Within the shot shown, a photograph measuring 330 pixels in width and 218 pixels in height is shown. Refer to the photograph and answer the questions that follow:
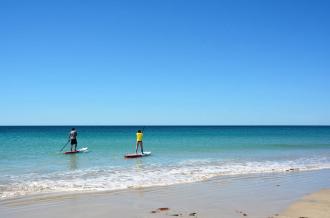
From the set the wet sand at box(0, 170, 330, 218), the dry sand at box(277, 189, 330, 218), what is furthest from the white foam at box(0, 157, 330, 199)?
the dry sand at box(277, 189, 330, 218)

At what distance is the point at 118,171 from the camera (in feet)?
48.7

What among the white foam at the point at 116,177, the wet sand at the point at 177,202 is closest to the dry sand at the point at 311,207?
the wet sand at the point at 177,202

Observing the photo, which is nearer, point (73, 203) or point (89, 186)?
point (73, 203)

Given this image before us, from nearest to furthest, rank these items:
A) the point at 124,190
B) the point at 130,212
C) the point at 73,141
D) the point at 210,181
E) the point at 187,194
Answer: the point at 130,212, the point at 187,194, the point at 124,190, the point at 210,181, the point at 73,141

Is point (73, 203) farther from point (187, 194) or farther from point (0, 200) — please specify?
point (187, 194)

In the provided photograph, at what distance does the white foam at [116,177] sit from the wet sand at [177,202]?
0.90m

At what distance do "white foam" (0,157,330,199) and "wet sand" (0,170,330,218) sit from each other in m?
0.90

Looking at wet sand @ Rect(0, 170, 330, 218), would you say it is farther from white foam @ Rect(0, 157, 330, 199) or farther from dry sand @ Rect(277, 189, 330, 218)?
white foam @ Rect(0, 157, 330, 199)

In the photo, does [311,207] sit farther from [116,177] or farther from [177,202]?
[116,177]

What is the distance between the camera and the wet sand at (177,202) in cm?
782

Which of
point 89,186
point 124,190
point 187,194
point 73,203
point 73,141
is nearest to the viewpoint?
point 73,203

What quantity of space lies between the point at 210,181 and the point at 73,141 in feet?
47.5

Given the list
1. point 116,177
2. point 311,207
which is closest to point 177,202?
point 311,207

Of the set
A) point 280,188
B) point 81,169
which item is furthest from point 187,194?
point 81,169
